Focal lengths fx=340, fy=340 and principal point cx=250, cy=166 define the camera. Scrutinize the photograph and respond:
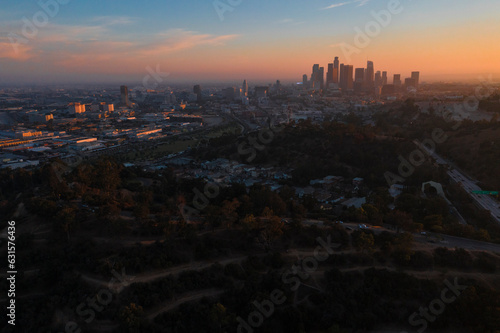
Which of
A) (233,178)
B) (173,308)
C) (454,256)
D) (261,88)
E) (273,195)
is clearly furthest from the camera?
(261,88)

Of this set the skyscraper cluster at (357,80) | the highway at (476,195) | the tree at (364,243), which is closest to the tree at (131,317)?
the tree at (364,243)

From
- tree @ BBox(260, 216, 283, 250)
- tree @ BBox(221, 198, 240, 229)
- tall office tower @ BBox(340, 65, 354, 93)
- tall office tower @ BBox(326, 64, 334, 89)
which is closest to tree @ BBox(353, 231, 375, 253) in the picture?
tree @ BBox(260, 216, 283, 250)

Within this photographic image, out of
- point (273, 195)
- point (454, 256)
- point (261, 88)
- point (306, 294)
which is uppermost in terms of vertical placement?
point (261, 88)

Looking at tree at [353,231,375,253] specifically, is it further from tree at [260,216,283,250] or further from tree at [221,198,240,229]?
tree at [221,198,240,229]

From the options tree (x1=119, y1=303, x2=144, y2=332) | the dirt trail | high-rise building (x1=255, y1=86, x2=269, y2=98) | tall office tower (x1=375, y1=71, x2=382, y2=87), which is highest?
tall office tower (x1=375, y1=71, x2=382, y2=87)

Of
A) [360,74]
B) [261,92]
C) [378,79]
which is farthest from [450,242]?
[378,79]

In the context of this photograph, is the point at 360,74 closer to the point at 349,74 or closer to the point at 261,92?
the point at 349,74

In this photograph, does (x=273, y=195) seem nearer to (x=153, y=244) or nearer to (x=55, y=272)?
(x=153, y=244)

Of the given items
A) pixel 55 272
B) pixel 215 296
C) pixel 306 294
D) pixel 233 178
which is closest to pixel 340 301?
pixel 306 294
